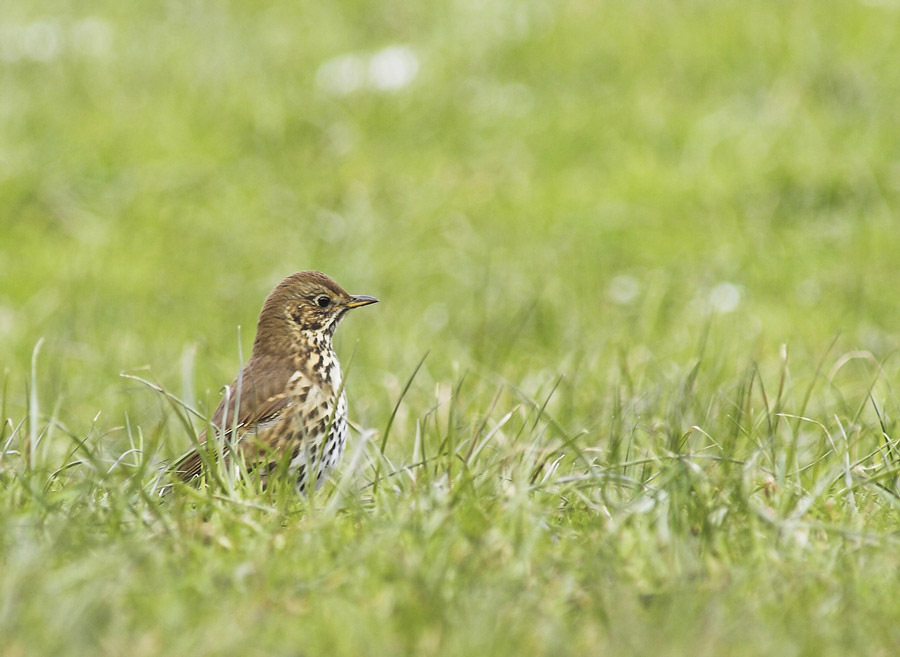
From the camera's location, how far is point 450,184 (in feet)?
29.0

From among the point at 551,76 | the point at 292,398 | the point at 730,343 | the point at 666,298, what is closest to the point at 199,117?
the point at 551,76

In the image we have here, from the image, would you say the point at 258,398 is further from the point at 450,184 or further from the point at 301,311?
the point at 450,184

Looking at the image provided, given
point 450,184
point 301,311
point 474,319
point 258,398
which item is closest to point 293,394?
point 258,398

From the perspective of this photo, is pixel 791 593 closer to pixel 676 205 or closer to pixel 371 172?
pixel 676 205

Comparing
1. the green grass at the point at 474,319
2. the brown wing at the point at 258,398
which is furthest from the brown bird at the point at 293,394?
the green grass at the point at 474,319

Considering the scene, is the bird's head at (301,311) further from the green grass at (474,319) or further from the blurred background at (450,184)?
the blurred background at (450,184)

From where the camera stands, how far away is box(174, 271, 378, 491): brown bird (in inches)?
164

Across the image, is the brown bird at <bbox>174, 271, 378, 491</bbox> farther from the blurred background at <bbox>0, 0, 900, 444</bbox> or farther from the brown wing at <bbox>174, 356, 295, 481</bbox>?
the blurred background at <bbox>0, 0, 900, 444</bbox>

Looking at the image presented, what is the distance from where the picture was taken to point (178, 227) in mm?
8516

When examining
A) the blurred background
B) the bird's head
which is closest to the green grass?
the blurred background

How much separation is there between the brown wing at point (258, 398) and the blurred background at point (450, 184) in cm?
88

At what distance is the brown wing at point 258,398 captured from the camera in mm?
4457

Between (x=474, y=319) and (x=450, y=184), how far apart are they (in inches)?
78.1

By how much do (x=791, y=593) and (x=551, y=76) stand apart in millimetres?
7417
